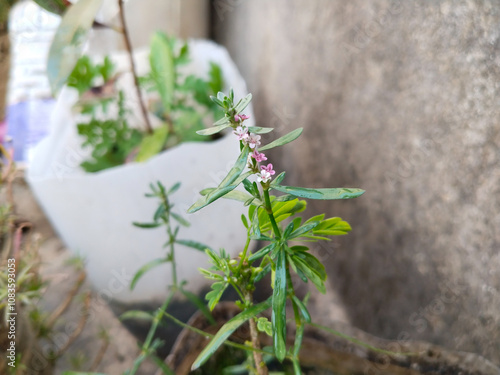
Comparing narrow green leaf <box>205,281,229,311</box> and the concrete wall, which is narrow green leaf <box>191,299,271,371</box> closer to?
narrow green leaf <box>205,281,229,311</box>

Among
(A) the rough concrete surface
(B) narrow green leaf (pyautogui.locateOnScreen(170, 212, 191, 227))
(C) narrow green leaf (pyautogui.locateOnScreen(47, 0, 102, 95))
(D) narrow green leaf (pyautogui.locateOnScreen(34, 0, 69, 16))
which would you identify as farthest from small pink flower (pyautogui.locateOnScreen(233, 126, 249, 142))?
(A) the rough concrete surface

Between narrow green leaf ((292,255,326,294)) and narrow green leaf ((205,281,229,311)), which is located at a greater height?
narrow green leaf ((292,255,326,294))

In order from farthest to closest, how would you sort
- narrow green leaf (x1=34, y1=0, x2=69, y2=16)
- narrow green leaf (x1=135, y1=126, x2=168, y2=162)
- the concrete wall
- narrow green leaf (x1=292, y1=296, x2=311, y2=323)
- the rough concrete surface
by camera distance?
the rough concrete surface
narrow green leaf (x1=135, y1=126, x2=168, y2=162)
narrow green leaf (x1=34, y1=0, x2=69, y2=16)
the concrete wall
narrow green leaf (x1=292, y1=296, x2=311, y2=323)

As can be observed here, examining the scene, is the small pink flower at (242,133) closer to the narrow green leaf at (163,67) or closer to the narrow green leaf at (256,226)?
the narrow green leaf at (256,226)

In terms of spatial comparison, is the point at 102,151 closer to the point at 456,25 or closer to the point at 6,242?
the point at 6,242

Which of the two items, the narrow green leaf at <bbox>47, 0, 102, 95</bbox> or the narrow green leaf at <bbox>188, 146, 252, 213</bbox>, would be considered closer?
the narrow green leaf at <bbox>188, 146, 252, 213</bbox>

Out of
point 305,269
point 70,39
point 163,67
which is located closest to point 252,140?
point 305,269

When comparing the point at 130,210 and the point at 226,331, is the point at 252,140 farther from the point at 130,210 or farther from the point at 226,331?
the point at 130,210

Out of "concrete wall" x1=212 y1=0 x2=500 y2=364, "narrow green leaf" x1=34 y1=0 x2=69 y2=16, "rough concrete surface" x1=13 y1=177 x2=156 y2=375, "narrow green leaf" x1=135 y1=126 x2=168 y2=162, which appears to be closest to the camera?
"concrete wall" x1=212 y1=0 x2=500 y2=364
